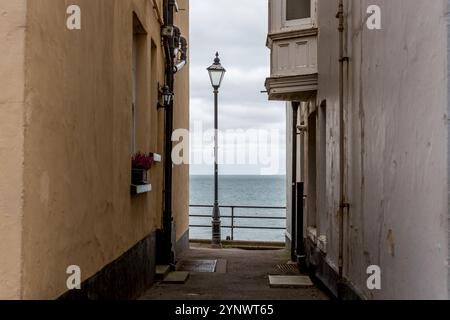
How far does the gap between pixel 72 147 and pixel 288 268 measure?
8.04m

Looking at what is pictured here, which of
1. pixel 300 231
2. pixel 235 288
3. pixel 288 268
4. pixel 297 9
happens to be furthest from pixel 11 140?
pixel 288 268

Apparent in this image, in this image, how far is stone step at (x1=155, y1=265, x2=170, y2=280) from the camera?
10.1 metres

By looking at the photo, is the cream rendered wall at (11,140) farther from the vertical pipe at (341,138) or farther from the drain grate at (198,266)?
the drain grate at (198,266)

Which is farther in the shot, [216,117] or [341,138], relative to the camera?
[216,117]

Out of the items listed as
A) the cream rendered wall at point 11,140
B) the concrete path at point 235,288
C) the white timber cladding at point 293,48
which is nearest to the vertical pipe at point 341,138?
the concrete path at point 235,288

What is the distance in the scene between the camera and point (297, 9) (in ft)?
36.3

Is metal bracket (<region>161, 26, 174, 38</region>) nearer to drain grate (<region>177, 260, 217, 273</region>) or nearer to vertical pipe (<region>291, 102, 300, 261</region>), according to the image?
vertical pipe (<region>291, 102, 300, 261</region>)

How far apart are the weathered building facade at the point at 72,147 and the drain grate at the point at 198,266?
8.32ft

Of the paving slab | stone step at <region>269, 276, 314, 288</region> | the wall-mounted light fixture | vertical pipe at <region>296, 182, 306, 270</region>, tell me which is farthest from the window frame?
the paving slab

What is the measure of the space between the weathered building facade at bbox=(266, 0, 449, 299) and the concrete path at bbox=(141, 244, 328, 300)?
0.62m

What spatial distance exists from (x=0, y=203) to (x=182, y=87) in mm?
11722

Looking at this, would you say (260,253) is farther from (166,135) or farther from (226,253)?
(166,135)

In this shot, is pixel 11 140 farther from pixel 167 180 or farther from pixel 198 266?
pixel 198 266
